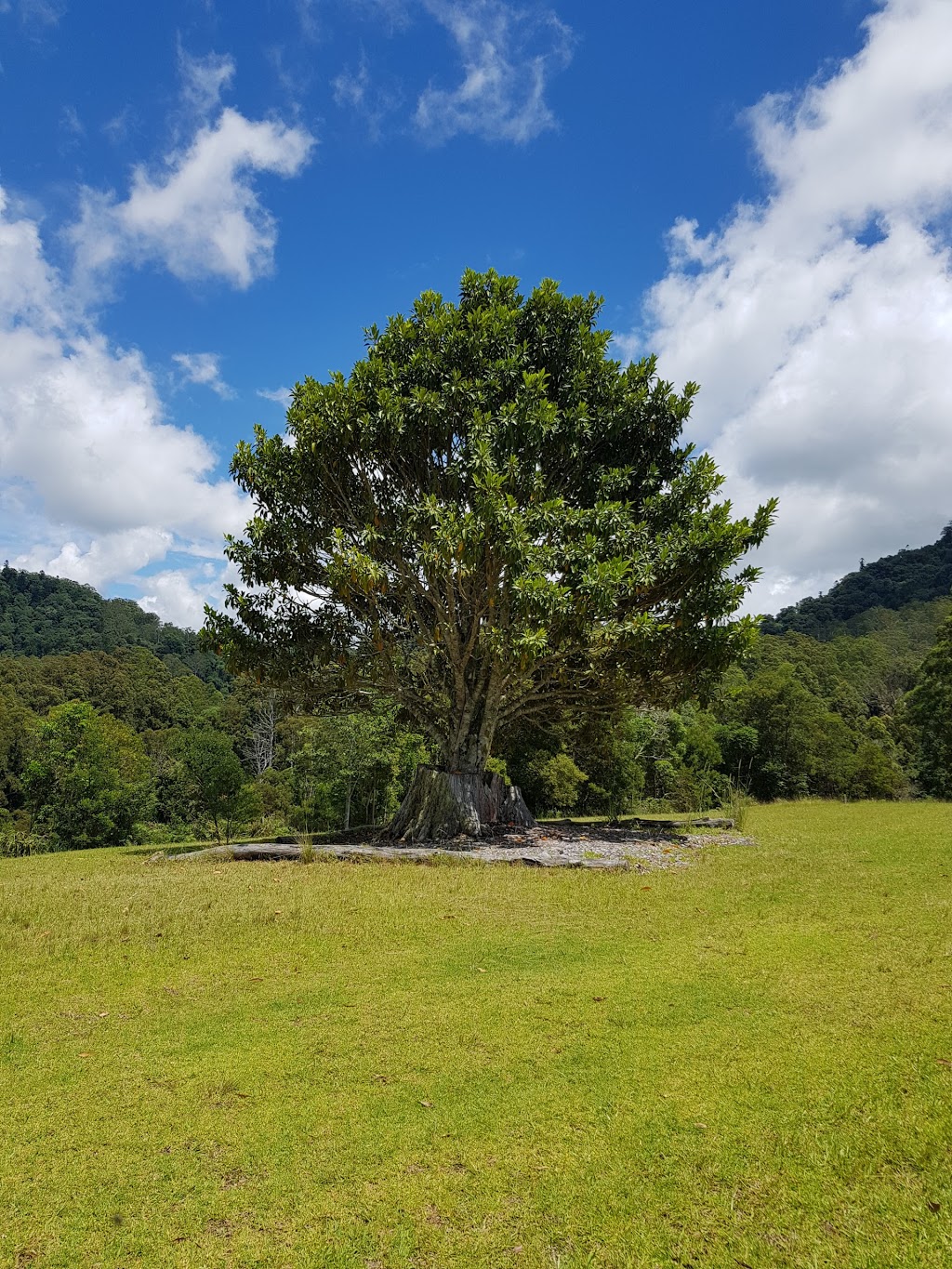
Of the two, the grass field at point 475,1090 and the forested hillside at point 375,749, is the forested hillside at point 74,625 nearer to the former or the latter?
the forested hillside at point 375,749

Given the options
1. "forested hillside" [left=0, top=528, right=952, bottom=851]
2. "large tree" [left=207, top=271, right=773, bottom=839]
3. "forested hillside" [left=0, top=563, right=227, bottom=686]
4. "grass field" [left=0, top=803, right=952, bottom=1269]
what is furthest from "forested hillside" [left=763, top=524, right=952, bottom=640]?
"grass field" [left=0, top=803, right=952, bottom=1269]

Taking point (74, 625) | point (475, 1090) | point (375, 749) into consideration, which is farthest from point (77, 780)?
point (74, 625)

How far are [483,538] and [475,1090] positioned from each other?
10.5m

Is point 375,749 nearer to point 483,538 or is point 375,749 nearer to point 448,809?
point 448,809

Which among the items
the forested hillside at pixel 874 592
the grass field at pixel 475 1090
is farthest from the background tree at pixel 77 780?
the forested hillside at pixel 874 592

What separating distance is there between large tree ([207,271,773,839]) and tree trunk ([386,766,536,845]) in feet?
0.21

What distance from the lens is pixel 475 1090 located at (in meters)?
3.98

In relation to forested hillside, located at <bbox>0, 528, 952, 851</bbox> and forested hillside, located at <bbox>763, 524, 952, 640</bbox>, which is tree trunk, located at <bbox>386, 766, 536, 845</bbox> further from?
forested hillside, located at <bbox>763, 524, 952, 640</bbox>

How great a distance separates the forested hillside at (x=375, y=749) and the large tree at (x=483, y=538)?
9.97ft

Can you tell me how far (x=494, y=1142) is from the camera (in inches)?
136

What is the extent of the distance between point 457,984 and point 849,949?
3.72 meters

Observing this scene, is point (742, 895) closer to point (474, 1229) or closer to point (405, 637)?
point (474, 1229)

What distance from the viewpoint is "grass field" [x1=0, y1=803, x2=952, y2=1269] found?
288 cm

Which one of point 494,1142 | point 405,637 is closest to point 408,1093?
point 494,1142
